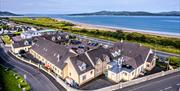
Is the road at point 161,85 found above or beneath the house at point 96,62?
beneath

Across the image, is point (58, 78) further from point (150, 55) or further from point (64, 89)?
point (150, 55)

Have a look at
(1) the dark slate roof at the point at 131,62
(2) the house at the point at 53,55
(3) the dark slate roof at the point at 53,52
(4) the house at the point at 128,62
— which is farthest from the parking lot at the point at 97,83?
(3) the dark slate roof at the point at 53,52

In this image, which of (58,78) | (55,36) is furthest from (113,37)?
(58,78)

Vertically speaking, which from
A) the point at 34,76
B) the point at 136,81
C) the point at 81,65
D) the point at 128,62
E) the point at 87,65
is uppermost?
the point at 81,65

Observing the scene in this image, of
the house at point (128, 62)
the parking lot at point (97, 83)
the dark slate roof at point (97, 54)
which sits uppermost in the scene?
the dark slate roof at point (97, 54)

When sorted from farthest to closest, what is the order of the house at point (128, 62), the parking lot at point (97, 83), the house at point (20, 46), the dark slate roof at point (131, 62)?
the house at point (20, 46) → the dark slate roof at point (131, 62) → the house at point (128, 62) → the parking lot at point (97, 83)

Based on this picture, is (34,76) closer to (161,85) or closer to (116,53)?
(116,53)

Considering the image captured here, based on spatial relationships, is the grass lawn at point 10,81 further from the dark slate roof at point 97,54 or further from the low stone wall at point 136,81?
the low stone wall at point 136,81

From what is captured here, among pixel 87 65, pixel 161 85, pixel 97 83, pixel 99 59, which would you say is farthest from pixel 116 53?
pixel 161 85
